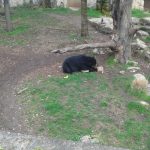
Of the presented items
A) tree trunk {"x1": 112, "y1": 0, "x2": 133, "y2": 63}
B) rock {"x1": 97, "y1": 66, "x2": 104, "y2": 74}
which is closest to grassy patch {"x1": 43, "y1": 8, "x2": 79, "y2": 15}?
tree trunk {"x1": 112, "y1": 0, "x2": 133, "y2": 63}

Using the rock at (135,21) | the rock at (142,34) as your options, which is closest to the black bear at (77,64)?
the rock at (142,34)

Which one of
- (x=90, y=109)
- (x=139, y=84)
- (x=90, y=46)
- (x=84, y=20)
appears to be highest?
(x=84, y=20)

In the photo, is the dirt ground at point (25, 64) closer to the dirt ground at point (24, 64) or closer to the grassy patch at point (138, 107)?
the dirt ground at point (24, 64)

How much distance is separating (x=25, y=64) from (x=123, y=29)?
7.55 feet

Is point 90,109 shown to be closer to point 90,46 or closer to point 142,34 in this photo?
point 90,46

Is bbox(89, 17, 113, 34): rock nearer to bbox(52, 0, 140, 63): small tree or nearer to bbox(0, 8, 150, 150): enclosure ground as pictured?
bbox(0, 8, 150, 150): enclosure ground

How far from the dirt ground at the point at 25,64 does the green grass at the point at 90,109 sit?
0.28 m

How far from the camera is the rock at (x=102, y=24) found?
13.1 metres

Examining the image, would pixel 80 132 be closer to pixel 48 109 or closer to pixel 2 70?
pixel 48 109

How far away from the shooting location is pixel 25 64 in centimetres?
1002

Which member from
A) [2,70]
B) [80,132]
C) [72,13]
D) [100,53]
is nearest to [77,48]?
[100,53]

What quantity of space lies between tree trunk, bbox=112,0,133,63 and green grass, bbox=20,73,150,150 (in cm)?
112

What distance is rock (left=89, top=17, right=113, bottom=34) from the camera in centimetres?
1313

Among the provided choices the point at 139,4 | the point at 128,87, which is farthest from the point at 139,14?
the point at 128,87
